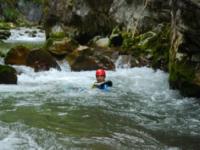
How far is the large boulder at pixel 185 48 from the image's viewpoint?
25.2 feet

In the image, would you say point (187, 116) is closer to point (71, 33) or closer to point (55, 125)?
point (55, 125)

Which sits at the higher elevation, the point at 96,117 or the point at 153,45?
the point at 153,45

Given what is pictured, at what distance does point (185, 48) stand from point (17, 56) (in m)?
9.12

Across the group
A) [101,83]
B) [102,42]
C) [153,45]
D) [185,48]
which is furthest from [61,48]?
[185,48]

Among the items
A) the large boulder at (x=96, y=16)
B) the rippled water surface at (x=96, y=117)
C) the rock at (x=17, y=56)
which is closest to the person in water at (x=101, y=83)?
the rippled water surface at (x=96, y=117)

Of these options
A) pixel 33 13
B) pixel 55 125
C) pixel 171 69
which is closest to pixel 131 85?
pixel 171 69

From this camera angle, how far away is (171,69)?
1170 cm

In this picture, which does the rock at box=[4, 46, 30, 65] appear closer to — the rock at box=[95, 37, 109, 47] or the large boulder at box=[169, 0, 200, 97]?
the rock at box=[95, 37, 109, 47]

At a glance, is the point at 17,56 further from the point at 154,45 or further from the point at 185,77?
the point at 185,77

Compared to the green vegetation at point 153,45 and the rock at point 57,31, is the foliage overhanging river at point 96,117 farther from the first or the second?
the rock at point 57,31

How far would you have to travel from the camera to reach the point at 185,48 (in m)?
10.3

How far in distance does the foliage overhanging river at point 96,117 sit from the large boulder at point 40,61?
2.96 metres

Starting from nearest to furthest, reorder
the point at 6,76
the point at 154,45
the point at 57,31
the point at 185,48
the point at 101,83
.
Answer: the point at 185,48
the point at 101,83
the point at 6,76
the point at 154,45
the point at 57,31

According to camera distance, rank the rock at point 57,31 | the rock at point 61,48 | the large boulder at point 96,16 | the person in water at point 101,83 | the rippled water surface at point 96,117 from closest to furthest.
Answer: the rippled water surface at point 96,117 < the person in water at point 101,83 < the rock at point 61,48 < the large boulder at point 96,16 < the rock at point 57,31
